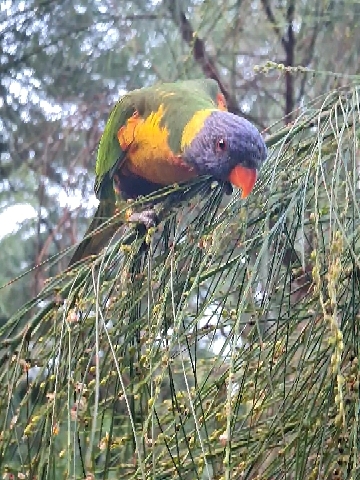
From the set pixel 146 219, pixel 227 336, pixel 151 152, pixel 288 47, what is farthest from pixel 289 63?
pixel 227 336

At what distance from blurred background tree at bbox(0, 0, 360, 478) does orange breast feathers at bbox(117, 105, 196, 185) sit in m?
0.38

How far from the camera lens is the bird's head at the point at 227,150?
1060mm

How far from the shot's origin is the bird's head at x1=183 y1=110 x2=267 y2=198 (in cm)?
106

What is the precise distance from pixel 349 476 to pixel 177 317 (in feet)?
0.63

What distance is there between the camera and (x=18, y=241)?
2.21 meters

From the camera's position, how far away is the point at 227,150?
1.10 m

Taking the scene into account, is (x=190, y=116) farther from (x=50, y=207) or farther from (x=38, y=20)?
(x=50, y=207)

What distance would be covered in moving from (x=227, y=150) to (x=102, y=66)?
2.95 ft

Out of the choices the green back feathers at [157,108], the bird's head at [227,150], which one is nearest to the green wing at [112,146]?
the green back feathers at [157,108]

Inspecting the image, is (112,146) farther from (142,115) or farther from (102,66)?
(102,66)

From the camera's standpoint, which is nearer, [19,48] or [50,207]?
[19,48]

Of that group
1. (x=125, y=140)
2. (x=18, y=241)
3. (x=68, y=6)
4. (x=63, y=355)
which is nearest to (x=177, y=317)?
(x=63, y=355)

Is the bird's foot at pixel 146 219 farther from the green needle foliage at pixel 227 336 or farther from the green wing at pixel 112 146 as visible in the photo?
the green wing at pixel 112 146

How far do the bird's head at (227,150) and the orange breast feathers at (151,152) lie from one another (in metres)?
0.04
